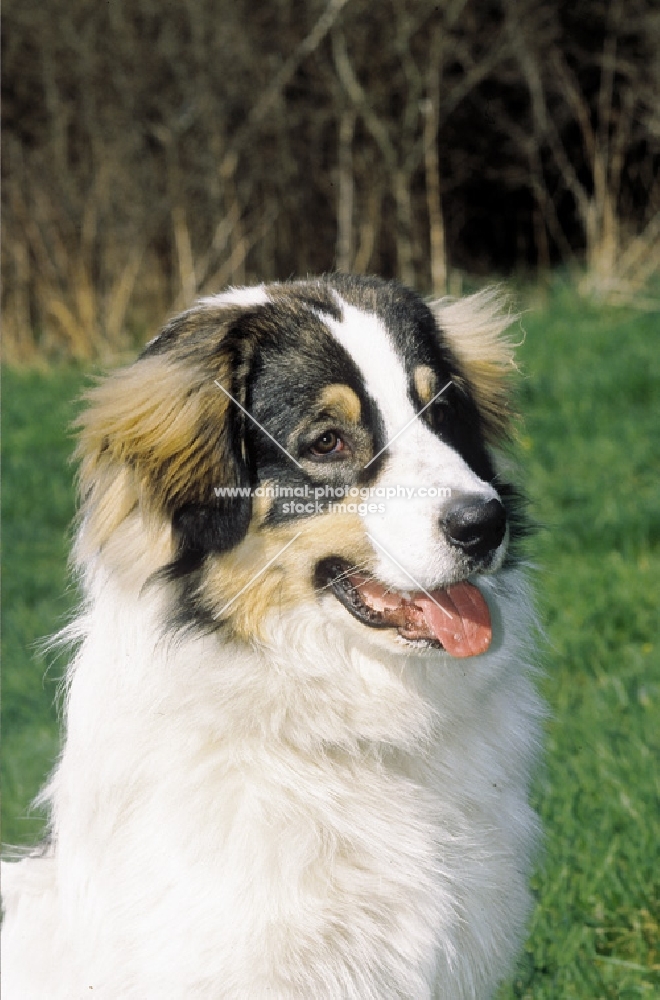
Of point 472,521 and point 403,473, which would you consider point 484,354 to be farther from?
point 472,521

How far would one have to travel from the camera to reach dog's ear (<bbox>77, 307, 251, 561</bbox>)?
292cm

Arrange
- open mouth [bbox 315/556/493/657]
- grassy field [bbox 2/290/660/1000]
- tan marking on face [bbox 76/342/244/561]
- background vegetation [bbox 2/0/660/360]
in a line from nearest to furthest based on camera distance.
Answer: open mouth [bbox 315/556/493/657] → tan marking on face [bbox 76/342/244/561] → grassy field [bbox 2/290/660/1000] → background vegetation [bbox 2/0/660/360]

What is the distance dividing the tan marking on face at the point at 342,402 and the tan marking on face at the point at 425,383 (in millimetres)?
192

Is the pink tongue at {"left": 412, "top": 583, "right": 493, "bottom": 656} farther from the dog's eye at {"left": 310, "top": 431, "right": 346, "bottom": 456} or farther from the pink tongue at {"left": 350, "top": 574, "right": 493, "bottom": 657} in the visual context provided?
the dog's eye at {"left": 310, "top": 431, "right": 346, "bottom": 456}

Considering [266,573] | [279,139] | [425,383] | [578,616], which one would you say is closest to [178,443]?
[266,573]

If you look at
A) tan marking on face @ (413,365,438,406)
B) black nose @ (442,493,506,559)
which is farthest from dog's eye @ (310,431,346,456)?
black nose @ (442,493,506,559)

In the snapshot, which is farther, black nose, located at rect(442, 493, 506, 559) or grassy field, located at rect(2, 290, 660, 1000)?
grassy field, located at rect(2, 290, 660, 1000)

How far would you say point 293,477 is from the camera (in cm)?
296

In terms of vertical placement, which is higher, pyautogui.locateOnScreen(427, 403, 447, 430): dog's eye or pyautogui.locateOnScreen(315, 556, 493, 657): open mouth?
pyautogui.locateOnScreen(427, 403, 447, 430): dog's eye

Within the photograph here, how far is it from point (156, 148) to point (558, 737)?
335 inches

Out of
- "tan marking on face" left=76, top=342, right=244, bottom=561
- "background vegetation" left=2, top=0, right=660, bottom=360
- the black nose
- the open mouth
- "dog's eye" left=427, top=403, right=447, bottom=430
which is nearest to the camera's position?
the black nose

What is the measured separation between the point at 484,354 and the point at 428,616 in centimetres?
105

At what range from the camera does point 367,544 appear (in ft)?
9.13

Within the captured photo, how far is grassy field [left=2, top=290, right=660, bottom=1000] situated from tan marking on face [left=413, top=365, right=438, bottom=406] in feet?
2.27
